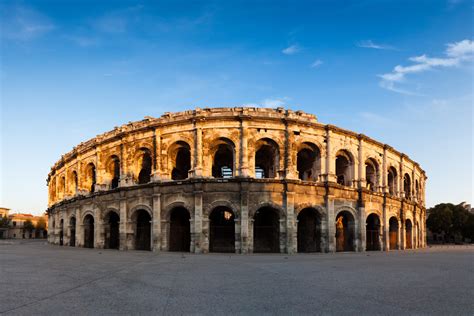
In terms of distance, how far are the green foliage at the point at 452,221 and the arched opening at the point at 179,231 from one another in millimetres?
40696

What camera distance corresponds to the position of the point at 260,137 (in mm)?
22219

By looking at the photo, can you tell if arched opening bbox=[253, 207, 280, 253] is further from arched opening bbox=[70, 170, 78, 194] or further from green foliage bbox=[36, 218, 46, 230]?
green foliage bbox=[36, 218, 46, 230]

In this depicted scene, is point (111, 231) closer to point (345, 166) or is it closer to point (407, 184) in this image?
point (345, 166)

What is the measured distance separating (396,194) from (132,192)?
71.4 ft

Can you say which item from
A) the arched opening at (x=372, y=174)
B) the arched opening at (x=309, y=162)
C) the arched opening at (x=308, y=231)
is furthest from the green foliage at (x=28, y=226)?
the arched opening at (x=372, y=174)

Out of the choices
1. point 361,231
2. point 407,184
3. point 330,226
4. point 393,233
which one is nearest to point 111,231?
point 330,226

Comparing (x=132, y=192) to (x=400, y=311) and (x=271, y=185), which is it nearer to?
(x=271, y=185)

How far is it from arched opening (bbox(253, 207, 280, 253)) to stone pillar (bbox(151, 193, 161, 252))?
6.00m

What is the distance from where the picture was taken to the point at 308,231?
24.2m

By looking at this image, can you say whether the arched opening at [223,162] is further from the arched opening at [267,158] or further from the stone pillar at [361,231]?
the stone pillar at [361,231]

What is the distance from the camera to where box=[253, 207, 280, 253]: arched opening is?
2211 centimetres

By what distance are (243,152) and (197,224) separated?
16.7 feet

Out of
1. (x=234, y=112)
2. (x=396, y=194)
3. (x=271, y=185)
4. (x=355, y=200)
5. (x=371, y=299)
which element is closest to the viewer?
(x=371, y=299)

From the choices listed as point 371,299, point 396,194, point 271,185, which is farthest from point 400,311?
point 396,194
